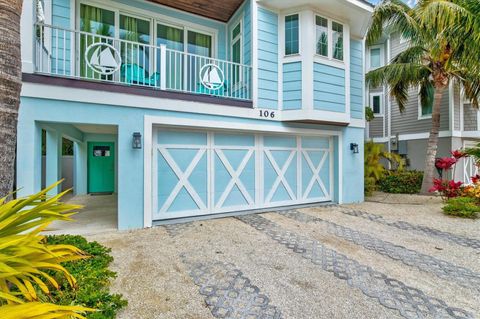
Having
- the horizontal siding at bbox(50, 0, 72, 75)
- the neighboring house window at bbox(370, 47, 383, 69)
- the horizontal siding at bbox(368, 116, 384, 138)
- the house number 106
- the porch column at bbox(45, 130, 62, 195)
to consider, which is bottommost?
the porch column at bbox(45, 130, 62, 195)

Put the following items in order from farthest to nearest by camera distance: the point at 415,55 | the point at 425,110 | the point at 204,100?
the point at 425,110, the point at 415,55, the point at 204,100

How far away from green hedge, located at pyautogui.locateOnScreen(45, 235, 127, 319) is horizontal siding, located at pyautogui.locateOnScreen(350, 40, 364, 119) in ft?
25.1

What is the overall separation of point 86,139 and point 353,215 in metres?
9.75

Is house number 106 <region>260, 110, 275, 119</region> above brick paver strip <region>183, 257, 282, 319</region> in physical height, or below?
above

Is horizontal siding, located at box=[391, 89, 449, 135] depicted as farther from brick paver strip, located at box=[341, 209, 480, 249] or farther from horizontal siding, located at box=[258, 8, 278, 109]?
horizontal siding, located at box=[258, 8, 278, 109]

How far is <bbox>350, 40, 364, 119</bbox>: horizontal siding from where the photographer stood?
7.68 metres

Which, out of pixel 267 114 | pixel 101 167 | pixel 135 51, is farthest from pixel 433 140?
pixel 101 167

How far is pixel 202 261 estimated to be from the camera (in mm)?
3586

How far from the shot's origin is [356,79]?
774 cm

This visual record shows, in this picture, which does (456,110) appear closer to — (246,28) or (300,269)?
(246,28)

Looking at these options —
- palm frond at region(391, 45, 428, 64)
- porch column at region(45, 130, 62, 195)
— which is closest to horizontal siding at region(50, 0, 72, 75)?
porch column at region(45, 130, 62, 195)

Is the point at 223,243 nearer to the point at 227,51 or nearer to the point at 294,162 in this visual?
the point at 294,162

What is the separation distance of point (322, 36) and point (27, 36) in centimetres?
673

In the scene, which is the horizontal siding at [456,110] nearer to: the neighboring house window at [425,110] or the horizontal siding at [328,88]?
the neighboring house window at [425,110]
